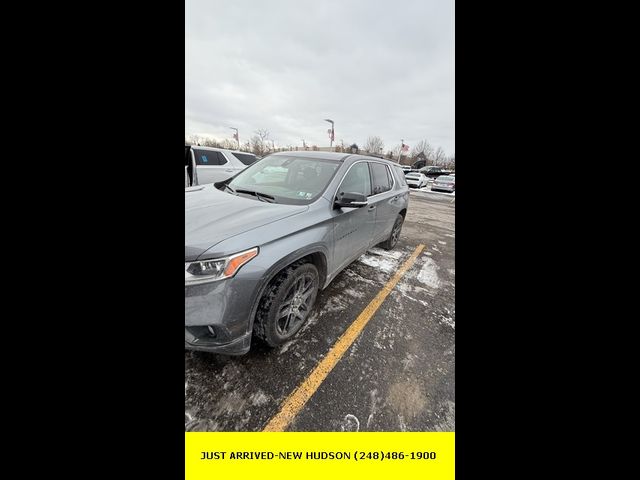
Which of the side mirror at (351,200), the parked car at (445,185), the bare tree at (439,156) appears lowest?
the side mirror at (351,200)

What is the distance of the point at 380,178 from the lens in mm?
3510

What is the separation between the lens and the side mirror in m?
2.21

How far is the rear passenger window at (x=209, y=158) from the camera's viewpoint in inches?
260

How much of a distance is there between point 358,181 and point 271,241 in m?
1.66

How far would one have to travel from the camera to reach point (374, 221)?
3.17 metres

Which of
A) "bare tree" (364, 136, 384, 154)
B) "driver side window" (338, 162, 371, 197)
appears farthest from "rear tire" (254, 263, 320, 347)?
"bare tree" (364, 136, 384, 154)

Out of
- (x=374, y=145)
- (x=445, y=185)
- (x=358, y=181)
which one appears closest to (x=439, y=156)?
(x=374, y=145)

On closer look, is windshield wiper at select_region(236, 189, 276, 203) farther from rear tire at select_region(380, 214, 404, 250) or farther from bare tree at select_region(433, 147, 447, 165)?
bare tree at select_region(433, 147, 447, 165)

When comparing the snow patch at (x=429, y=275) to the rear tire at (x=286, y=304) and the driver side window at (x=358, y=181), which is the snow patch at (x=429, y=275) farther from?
the rear tire at (x=286, y=304)

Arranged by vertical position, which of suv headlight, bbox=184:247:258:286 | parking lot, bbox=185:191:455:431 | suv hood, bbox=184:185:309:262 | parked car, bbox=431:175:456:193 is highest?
parked car, bbox=431:175:456:193

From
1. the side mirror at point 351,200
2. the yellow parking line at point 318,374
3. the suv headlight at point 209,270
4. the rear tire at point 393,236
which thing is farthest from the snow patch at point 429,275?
the suv headlight at point 209,270

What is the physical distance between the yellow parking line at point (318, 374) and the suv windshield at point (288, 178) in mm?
1362

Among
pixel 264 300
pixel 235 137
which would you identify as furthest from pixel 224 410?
pixel 235 137
